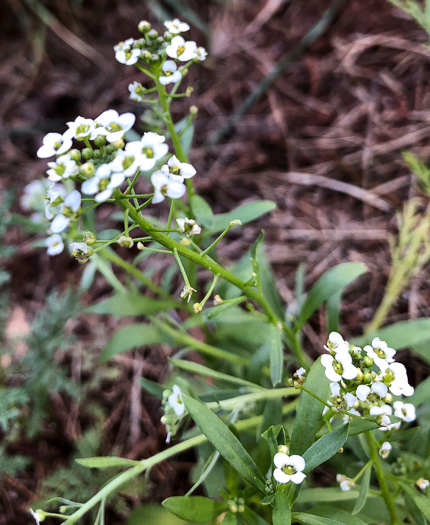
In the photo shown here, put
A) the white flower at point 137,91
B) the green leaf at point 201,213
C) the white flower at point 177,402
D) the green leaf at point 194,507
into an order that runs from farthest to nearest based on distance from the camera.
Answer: the green leaf at point 201,213
the white flower at point 137,91
the white flower at point 177,402
the green leaf at point 194,507

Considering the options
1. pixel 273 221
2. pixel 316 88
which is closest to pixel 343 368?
pixel 273 221

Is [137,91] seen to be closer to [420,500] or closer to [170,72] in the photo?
[170,72]

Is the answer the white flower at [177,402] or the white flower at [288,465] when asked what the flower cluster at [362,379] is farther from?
the white flower at [177,402]

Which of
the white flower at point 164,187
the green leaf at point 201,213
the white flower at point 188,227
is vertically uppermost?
the white flower at point 164,187

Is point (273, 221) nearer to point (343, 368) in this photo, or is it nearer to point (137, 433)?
point (137, 433)

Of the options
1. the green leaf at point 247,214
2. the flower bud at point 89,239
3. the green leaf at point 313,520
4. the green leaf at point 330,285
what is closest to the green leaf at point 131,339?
the green leaf at point 247,214

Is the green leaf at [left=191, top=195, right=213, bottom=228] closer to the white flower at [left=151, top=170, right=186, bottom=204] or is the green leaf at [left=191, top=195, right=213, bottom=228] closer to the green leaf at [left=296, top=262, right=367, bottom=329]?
the green leaf at [left=296, top=262, right=367, bottom=329]
